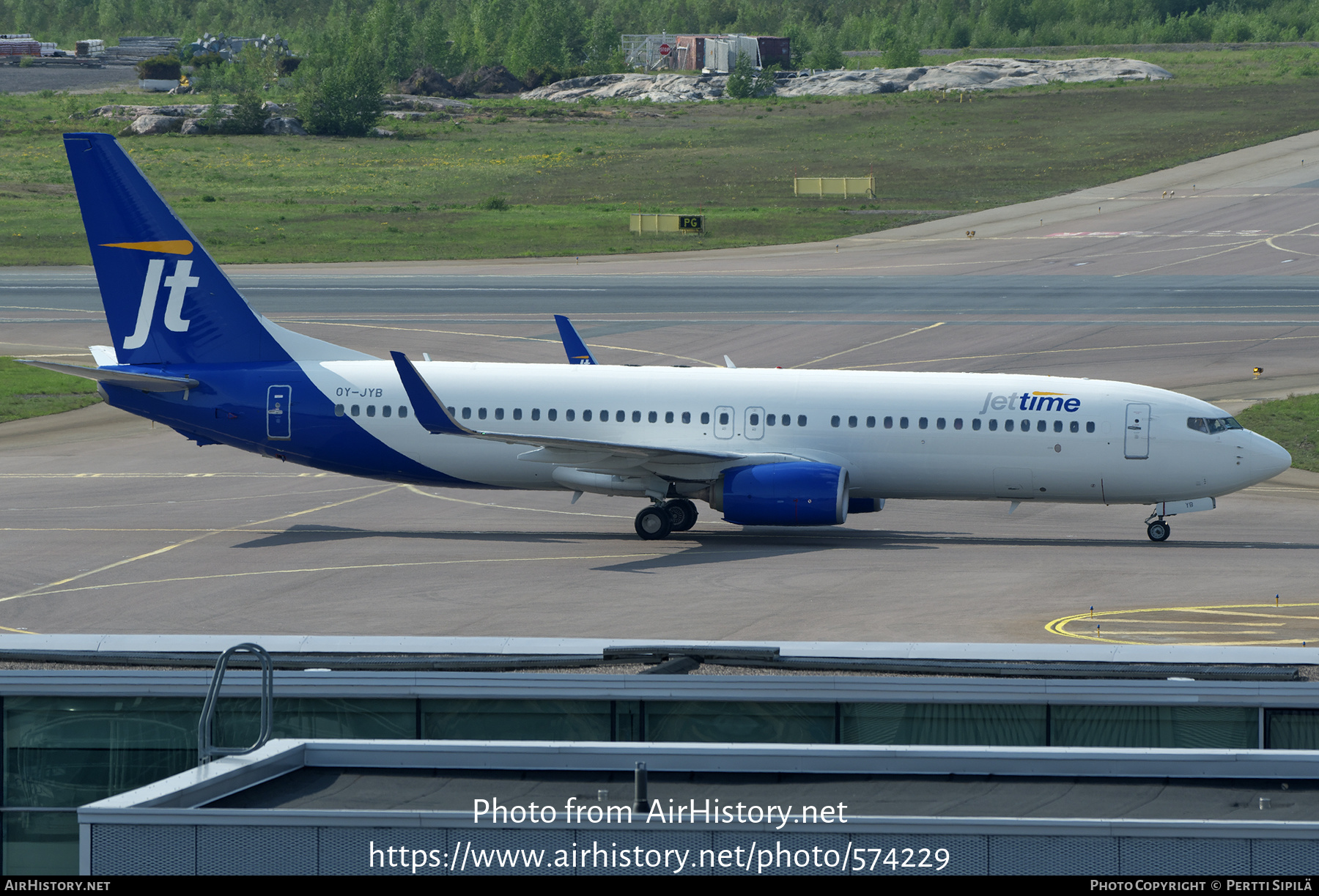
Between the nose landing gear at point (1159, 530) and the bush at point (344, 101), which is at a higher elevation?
the bush at point (344, 101)

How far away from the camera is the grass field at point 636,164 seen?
111125mm

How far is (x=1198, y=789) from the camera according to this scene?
43.9ft

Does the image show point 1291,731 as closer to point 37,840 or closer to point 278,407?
point 37,840

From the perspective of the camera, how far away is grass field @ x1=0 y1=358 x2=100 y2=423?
61.6 metres

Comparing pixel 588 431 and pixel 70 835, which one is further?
pixel 588 431

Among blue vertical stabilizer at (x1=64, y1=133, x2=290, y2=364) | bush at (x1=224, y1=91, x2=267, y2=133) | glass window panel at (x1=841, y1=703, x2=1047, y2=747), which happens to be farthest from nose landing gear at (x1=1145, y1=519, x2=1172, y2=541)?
bush at (x1=224, y1=91, x2=267, y2=133)

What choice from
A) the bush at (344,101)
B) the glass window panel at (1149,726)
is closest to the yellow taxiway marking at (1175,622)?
the glass window panel at (1149,726)

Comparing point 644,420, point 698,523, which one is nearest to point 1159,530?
point 698,523

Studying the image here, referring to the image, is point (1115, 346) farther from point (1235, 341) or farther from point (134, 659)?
point (134, 659)

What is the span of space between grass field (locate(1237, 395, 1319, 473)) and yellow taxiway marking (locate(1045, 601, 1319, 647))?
19911 mm

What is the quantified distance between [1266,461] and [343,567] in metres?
24.7

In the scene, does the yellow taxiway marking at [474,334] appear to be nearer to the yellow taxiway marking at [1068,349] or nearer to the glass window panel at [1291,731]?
the yellow taxiway marking at [1068,349]
